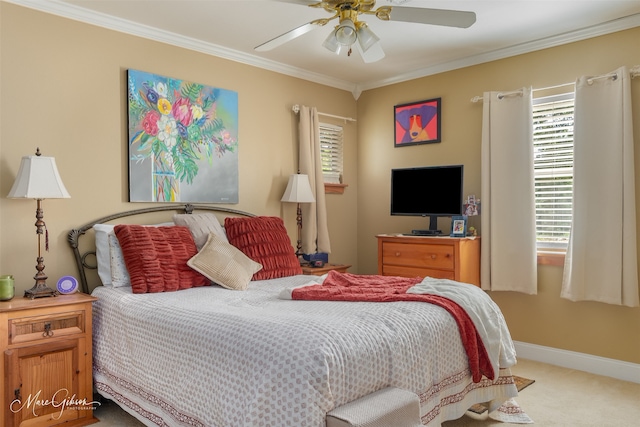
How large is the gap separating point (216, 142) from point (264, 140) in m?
0.55

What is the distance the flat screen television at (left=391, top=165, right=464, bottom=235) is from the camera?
4164 mm

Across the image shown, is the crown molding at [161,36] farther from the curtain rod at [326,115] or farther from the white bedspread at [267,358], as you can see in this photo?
the white bedspread at [267,358]

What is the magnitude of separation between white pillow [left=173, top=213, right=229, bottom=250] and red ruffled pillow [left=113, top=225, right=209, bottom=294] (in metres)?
0.17

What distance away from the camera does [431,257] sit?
405 centimetres

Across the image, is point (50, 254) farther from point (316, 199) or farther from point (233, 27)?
point (316, 199)

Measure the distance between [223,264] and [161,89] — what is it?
1.50m

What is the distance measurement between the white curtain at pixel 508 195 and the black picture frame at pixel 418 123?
1.81 ft

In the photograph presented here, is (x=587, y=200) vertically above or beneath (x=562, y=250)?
above

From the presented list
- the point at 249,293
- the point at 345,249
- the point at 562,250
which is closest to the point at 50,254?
the point at 249,293

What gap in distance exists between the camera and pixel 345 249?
524 centimetres

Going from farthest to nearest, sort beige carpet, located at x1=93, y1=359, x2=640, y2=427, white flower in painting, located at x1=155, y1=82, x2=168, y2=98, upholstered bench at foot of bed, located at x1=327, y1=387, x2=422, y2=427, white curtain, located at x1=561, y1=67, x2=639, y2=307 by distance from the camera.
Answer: white flower in painting, located at x1=155, y1=82, x2=168, y2=98 → white curtain, located at x1=561, y1=67, x2=639, y2=307 → beige carpet, located at x1=93, y1=359, x2=640, y2=427 → upholstered bench at foot of bed, located at x1=327, y1=387, x2=422, y2=427

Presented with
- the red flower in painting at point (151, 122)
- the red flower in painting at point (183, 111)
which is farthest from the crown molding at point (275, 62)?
the red flower in painting at point (151, 122)

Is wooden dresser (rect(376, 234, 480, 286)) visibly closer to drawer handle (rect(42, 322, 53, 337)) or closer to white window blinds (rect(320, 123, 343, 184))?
white window blinds (rect(320, 123, 343, 184))

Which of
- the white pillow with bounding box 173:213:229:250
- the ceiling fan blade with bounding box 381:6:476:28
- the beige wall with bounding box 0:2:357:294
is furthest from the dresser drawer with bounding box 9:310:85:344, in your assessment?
the ceiling fan blade with bounding box 381:6:476:28
